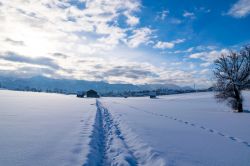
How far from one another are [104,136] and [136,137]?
5.78 feet

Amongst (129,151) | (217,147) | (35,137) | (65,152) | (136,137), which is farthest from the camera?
(136,137)

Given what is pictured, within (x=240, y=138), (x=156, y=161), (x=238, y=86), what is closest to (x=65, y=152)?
(x=156, y=161)

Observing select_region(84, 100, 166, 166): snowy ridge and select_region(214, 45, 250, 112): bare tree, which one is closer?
select_region(84, 100, 166, 166): snowy ridge

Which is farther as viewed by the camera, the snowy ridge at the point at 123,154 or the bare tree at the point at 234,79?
the bare tree at the point at 234,79

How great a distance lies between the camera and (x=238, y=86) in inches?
1364

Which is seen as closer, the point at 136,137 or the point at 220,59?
the point at 136,137

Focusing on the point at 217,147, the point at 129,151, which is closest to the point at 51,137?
the point at 129,151

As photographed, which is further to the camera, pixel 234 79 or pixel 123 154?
pixel 234 79

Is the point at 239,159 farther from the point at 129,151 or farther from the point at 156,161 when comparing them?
the point at 129,151

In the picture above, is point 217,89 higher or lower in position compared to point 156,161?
higher

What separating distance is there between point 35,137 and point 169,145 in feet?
19.0

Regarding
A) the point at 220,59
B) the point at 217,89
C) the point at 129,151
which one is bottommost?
the point at 129,151

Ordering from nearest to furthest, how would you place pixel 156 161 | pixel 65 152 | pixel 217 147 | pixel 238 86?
pixel 156 161 < pixel 65 152 < pixel 217 147 < pixel 238 86

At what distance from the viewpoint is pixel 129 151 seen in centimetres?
1015
